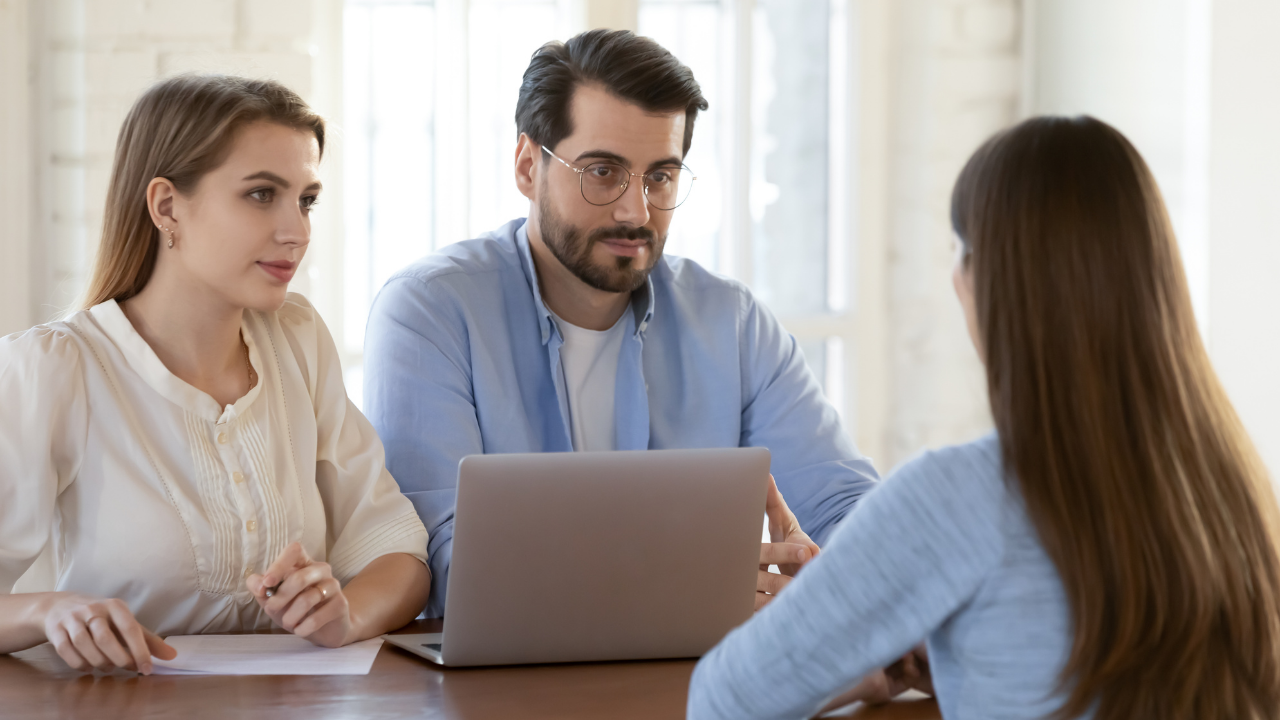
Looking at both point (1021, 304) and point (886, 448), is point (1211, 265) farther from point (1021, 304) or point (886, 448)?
point (1021, 304)

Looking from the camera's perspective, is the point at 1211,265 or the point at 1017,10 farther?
the point at 1017,10

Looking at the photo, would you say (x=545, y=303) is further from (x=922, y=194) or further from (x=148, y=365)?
(x=922, y=194)

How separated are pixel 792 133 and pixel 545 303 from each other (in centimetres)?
121

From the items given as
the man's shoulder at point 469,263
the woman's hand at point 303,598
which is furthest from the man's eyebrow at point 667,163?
the woman's hand at point 303,598

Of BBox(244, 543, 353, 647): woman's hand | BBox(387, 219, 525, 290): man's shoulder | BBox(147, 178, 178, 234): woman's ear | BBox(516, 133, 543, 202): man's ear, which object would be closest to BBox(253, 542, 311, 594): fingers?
BBox(244, 543, 353, 647): woman's hand

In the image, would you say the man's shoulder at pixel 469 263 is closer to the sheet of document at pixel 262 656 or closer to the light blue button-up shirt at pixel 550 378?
the light blue button-up shirt at pixel 550 378

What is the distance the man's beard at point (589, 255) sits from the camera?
5.64 feet

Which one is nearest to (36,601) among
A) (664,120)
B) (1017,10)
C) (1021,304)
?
(1021,304)

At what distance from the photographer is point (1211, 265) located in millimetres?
2195

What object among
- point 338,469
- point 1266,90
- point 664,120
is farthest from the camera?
point 1266,90

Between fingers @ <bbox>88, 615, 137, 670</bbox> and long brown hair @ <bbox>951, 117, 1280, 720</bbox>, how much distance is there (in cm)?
79

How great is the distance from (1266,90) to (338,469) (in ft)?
6.03

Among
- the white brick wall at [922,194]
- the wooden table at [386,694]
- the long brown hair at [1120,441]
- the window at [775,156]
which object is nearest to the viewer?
the long brown hair at [1120,441]

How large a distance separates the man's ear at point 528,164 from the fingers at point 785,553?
762 mm
